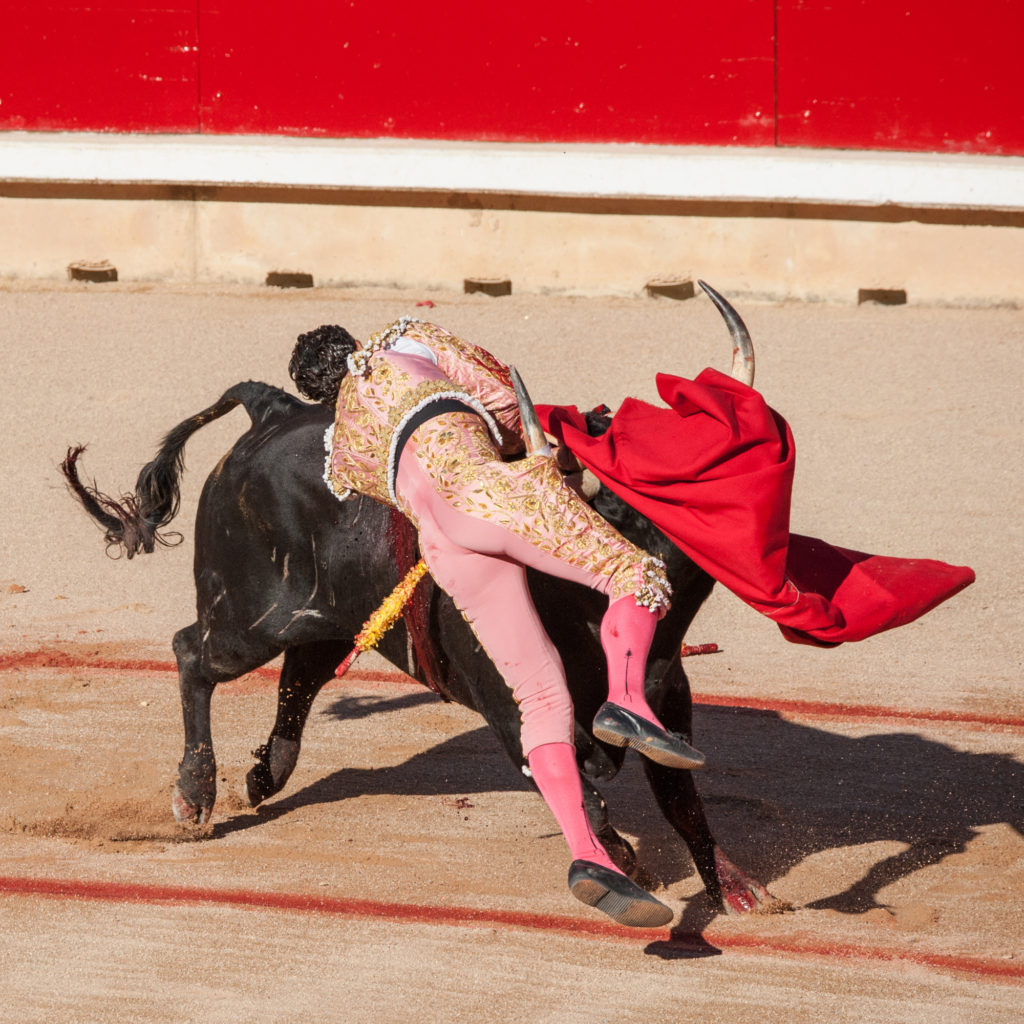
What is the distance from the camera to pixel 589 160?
29.4 ft

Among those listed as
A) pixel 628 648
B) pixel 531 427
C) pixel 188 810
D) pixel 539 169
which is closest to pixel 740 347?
pixel 531 427

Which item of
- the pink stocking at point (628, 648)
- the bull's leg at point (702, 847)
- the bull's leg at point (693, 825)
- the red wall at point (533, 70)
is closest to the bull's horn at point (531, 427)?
the pink stocking at point (628, 648)

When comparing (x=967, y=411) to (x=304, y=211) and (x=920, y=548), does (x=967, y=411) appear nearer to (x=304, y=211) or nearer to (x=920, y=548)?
(x=920, y=548)

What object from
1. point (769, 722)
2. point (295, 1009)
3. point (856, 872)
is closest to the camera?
point (295, 1009)

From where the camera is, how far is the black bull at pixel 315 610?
388 centimetres

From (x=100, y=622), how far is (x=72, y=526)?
1.09 metres

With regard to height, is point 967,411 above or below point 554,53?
below

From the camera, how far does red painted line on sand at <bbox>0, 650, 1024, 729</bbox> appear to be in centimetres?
542

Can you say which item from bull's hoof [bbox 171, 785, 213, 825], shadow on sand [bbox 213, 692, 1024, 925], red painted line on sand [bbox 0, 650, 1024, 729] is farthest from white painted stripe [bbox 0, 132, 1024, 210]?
bull's hoof [bbox 171, 785, 213, 825]

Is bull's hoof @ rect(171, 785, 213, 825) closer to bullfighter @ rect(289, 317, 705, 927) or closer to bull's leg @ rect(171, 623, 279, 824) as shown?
bull's leg @ rect(171, 623, 279, 824)

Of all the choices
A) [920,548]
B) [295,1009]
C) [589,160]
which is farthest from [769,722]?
[589,160]

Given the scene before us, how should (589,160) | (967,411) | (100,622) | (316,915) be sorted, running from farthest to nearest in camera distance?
1. (589,160)
2. (967,411)
3. (100,622)
4. (316,915)

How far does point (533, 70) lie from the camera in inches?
364

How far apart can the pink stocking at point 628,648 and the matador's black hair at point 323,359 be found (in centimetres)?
Answer: 95
